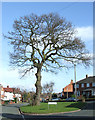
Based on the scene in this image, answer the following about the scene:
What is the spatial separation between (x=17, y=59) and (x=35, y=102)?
7.65m

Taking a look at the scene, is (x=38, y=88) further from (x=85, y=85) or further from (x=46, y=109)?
(x=85, y=85)

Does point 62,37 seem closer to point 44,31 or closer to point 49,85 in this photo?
point 44,31

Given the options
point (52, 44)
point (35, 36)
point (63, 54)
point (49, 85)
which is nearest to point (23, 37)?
point (35, 36)

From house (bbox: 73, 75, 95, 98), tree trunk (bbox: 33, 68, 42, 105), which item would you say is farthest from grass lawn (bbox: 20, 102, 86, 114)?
house (bbox: 73, 75, 95, 98)

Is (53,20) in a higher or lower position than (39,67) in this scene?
higher

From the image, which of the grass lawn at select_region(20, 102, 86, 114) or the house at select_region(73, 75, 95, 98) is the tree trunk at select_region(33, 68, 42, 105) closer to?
the grass lawn at select_region(20, 102, 86, 114)

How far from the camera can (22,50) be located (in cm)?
3306

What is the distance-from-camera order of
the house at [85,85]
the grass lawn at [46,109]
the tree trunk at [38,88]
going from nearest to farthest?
the grass lawn at [46,109], the tree trunk at [38,88], the house at [85,85]

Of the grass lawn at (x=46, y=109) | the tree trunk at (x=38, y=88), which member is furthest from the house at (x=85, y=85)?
the grass lawn at (x=46, y=109)

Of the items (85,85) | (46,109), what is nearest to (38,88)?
(46,109)

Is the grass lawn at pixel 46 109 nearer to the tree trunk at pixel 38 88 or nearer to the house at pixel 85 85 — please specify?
the tree trunk at pixel 38 88

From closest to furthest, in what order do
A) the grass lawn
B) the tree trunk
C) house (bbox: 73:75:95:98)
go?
1. the grass lawn
2. the tree trunk
3. house (bbox: 73:75:95:98)

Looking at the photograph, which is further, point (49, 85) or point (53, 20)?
point (49, 85)

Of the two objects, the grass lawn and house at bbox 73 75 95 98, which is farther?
house at bbox 73 75 95 98
